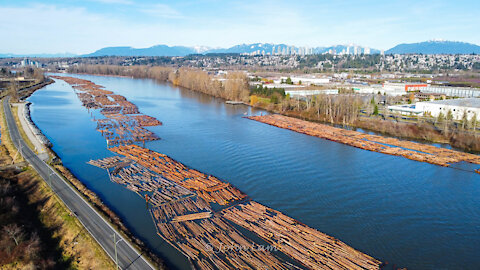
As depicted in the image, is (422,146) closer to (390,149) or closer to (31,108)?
(390,149)

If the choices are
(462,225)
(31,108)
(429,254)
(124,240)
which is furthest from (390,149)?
(31,108)

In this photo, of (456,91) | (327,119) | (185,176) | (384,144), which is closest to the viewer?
(185,176)

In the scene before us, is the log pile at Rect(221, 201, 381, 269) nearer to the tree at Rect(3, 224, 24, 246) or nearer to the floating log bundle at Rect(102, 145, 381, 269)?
the floating log bundle at Rect(102, 145, 381, 269)

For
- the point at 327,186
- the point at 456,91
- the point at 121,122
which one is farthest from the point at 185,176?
the point at 456,91

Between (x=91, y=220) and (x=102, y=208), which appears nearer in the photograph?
(x=91, y=220)

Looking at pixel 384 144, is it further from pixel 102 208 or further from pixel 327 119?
pixel 102 208

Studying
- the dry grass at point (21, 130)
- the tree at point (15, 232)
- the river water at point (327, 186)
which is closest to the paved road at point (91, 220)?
the river water at point (327, 186)
